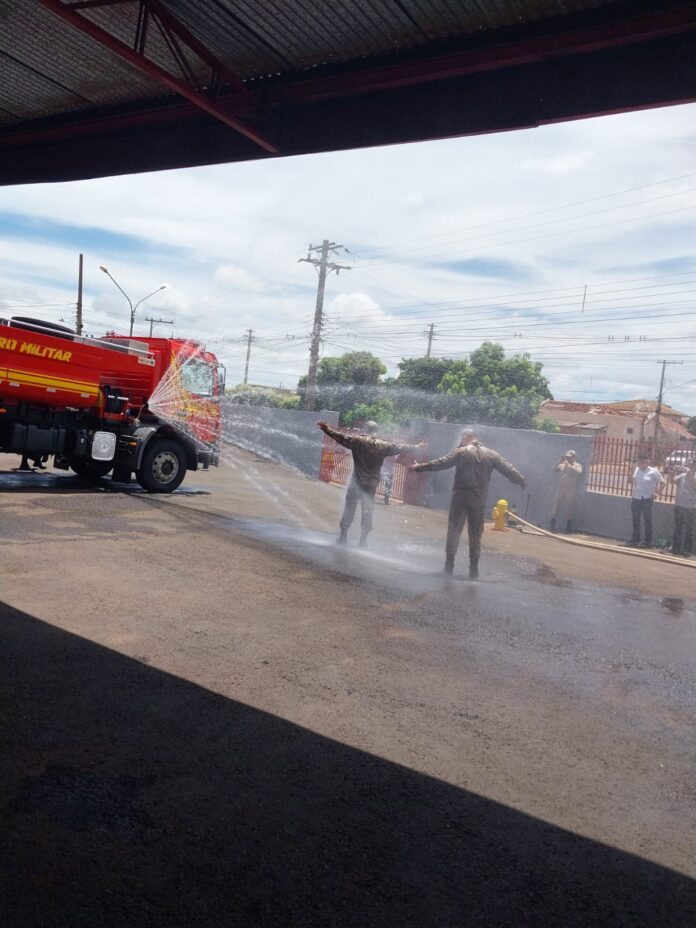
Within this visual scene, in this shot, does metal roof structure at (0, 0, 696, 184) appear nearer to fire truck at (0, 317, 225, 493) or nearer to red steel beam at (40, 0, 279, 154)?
red steel beam at (40, 0, 279, 154)

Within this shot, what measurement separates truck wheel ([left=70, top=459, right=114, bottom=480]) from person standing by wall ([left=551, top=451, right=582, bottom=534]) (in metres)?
9.02

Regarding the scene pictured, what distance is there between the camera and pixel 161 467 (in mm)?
14141

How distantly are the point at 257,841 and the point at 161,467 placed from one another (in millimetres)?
11490

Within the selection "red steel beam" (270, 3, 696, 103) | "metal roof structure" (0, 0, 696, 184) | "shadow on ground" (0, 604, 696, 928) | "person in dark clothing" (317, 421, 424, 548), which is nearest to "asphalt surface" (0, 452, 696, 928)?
"shadow on ground" (0, 604, 696, 928)

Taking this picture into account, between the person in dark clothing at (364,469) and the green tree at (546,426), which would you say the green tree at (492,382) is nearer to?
the green tree at (546,426)

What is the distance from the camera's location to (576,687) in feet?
18.0

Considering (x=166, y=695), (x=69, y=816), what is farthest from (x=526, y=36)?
(x=69, y=816)

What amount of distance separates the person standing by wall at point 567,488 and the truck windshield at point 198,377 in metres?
7.44

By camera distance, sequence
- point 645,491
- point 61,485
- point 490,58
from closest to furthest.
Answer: point 490,58, point 61,485, point 645,491

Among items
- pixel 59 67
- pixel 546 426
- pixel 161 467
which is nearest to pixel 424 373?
pixel 546 426

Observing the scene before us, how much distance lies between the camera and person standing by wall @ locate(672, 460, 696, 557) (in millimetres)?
13641

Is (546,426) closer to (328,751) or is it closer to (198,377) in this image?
(198,377)

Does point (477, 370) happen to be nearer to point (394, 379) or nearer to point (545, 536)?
point (394, 379)

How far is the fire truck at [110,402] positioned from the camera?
12.4 metres
